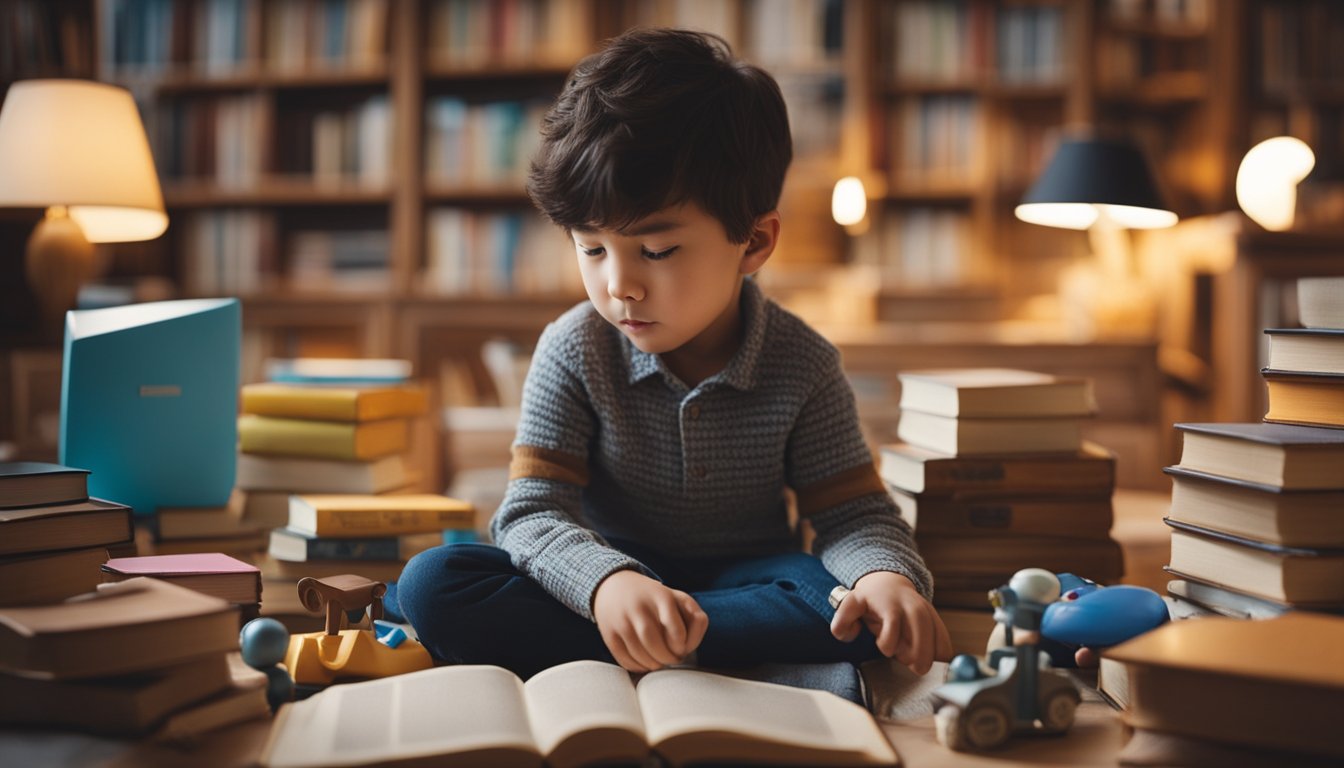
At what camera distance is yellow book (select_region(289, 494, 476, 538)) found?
3.84 ft

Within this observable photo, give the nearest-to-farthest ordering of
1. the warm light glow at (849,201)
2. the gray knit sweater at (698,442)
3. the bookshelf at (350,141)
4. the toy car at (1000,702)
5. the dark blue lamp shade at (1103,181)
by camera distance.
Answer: the toy car at (1000,702) < the gray knit sweater at (698,442) < the dark blue lamp shade at (1103,181) < the warm light glow at (849,201) < the bookshelf at (350,141)

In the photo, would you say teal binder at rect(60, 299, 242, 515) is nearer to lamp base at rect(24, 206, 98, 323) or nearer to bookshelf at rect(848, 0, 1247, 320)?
lamp base at rect(24, 206, 98, 323)

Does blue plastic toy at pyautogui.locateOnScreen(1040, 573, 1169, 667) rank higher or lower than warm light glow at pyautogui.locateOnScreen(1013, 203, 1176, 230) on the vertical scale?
lower

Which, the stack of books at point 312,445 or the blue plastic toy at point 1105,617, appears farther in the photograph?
the stack of books at point 312,445

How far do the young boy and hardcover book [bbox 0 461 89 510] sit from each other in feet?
1.04

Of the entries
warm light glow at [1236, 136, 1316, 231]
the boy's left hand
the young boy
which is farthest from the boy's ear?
warm light glow at [1236, 136, 1316, 231]

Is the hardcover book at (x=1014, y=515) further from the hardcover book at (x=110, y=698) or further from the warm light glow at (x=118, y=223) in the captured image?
the warm light glow at (x=118, y=223)

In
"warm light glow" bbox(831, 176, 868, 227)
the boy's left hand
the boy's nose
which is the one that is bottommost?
the boy's left hand

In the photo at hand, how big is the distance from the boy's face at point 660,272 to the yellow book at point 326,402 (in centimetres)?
43

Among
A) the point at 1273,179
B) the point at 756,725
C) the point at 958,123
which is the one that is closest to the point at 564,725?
the point at 756,725

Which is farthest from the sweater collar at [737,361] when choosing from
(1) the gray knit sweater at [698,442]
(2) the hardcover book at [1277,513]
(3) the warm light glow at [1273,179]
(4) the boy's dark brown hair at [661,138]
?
(3) the warm light glow at [1273,179]

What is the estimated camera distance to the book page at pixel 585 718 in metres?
0.70

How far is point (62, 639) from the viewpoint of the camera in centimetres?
72

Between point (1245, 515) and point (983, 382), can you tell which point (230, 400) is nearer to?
point (983, 382)
